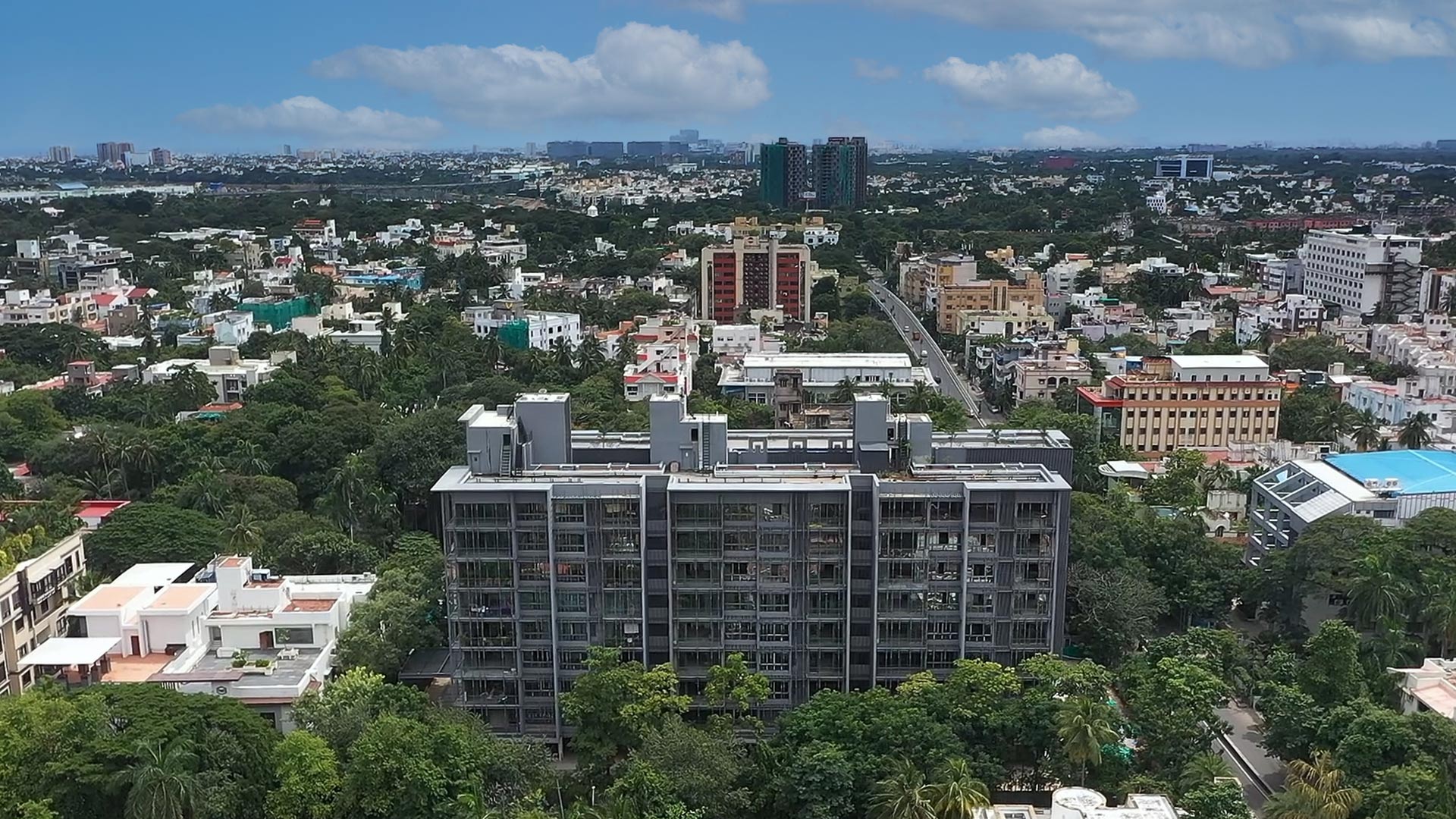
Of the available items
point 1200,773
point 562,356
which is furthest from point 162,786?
point 562,356

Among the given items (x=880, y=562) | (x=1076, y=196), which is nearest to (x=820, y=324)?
(x=880, y=562)

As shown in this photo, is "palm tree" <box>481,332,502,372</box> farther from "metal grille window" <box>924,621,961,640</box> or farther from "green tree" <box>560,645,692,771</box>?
"metal grille window" <box>924,621,961,640</box>

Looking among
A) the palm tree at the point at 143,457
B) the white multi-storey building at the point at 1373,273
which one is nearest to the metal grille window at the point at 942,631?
the palm tree at the point at 143,457

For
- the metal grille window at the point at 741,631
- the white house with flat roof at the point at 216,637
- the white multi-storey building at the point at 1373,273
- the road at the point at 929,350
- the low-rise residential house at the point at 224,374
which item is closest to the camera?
the white house with flat roof at the point at 216,637

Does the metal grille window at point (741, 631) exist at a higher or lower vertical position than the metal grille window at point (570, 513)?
lower

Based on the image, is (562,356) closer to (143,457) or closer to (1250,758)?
(143,457)

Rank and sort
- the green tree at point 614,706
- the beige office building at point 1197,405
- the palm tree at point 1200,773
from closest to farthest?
the palm tree at point 1200,773
the green tree at point 614,706
the beige office building at point 1197,405

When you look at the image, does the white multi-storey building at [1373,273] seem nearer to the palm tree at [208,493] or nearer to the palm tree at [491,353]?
the palm tree at [491,353]
